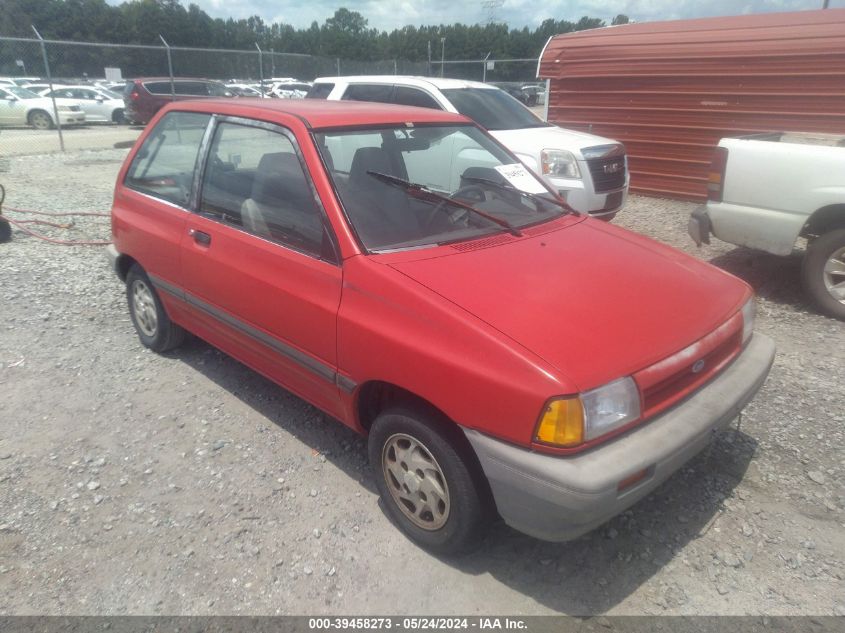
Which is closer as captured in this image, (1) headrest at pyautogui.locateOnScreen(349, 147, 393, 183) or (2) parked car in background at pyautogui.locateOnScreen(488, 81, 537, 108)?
(1) headrest at pyautogui.locateOnScreen(349, 147, 393, 183)

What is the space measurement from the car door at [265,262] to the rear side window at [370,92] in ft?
15.9

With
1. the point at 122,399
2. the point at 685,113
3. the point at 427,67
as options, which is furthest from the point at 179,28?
the point at 122,399

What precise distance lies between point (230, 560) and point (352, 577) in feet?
1.79

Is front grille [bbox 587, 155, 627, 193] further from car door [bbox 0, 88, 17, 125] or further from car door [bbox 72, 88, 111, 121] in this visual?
car door [bbox 72, 88, 111, 121]

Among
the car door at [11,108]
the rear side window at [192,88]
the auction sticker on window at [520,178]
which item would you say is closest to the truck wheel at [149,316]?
the auction sticker on window at [520,178]

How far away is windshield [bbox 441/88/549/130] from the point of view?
759cm

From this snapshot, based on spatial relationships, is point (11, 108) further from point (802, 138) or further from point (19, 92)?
point (802, 138)

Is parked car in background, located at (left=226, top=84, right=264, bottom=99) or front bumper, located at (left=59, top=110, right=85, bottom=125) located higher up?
parked car in background, located at (left=226, top=84, right=264, bottom=99)

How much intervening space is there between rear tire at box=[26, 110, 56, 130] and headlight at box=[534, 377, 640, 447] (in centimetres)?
2310

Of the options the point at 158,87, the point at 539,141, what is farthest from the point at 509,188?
the point at 158,87

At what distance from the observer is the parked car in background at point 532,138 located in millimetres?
7000

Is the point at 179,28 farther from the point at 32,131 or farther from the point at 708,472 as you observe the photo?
the point at 708,472

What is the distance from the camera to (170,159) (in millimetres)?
4102

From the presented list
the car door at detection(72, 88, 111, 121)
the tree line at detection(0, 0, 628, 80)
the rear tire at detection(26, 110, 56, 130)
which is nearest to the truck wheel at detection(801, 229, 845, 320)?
the rear tire at detection(26, 110, 56, 130)
